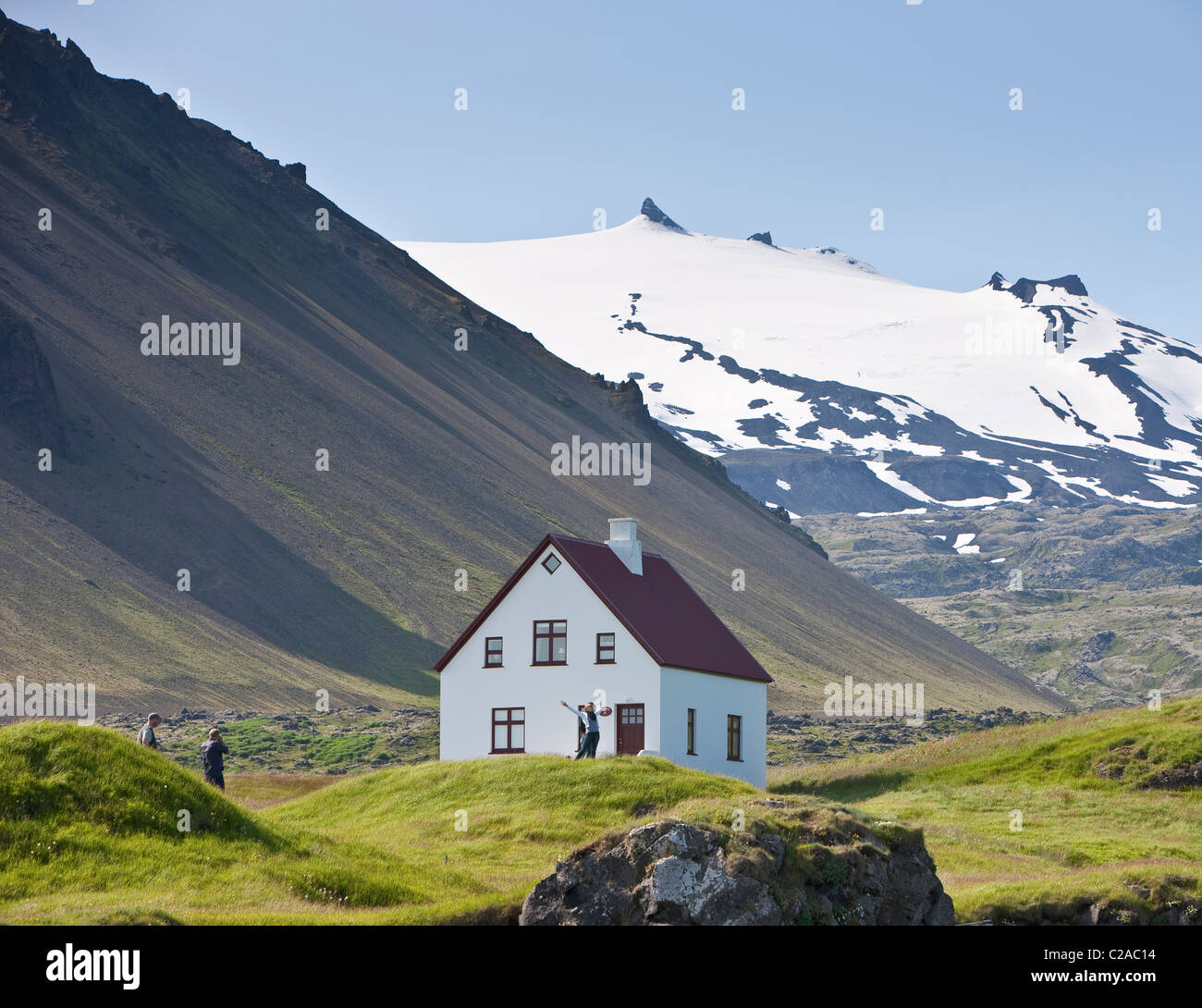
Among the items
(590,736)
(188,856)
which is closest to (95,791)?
(188,856)

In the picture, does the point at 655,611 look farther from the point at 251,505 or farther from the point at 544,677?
the point at 251,505

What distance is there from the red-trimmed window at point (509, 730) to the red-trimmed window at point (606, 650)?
11.9 ft

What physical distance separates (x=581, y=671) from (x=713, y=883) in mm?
31883

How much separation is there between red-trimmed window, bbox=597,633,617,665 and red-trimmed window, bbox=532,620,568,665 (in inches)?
55.1

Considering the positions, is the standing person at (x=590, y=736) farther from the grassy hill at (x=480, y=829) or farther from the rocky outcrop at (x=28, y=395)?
the rocky outcrop at (x=28, y=395)

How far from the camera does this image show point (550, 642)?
56344 millimetres

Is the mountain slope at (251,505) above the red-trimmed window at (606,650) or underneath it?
above

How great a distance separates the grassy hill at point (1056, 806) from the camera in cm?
2967

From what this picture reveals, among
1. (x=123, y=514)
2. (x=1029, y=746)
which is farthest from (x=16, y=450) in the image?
(x=1029, y=746)

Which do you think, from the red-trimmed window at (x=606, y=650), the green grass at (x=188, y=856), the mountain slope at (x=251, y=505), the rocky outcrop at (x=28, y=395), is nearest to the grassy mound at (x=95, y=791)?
the green grass at (x=188, y=856)

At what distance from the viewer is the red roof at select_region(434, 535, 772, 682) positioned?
182 feet

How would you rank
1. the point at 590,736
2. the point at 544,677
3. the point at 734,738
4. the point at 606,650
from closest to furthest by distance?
the point at 590,736 → the point at 606,650 → the point at 544,677 → the point at 734,738

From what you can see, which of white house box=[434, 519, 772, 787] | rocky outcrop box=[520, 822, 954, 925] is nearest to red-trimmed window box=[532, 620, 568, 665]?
white house box=[434, 519, 772, 787]

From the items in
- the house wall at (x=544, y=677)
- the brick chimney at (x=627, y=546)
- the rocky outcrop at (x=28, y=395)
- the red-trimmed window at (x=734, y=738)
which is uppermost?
the rocky outcrop at (x=28, y=395)
